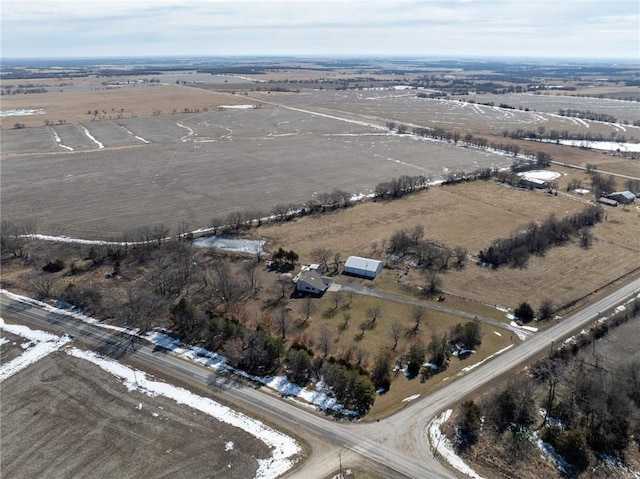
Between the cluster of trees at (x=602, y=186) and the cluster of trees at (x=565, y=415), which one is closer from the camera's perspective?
the cluster of trees at (x=565, y=415)

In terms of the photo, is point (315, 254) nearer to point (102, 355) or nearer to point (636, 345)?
point (102, 355)

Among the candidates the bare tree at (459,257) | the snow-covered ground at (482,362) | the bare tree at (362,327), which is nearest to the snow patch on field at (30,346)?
the bare tree at (362,327)

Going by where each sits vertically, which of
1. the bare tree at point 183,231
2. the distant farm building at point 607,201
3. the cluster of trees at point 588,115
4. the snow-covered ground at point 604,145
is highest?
the cluster of trees at point 588,115

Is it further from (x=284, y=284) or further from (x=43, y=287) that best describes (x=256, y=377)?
(x=43, y=287)

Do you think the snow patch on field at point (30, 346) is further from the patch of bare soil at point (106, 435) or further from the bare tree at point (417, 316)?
the bare tree at point (417, 316)

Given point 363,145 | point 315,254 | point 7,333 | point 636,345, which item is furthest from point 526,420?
point 363,145
